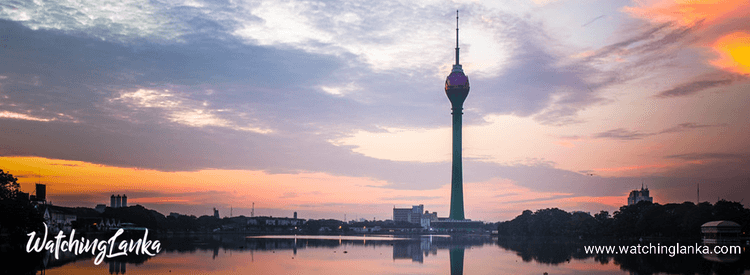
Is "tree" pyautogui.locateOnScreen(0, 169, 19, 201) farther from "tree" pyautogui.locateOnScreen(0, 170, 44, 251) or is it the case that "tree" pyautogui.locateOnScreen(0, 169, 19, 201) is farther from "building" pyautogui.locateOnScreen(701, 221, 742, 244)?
"building" pyautogui.locateOnScreen(701, 221, 742, 244)

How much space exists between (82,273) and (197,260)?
1877 cm

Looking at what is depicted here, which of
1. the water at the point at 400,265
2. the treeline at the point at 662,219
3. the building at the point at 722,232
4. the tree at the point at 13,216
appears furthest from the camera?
the treeline at the point at 662,219

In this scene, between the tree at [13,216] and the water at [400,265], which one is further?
the tree at [13,216]

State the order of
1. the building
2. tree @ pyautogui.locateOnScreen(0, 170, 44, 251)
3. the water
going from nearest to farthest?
the water, tree @ pyautogui.locateOnScreen(0, 170, 44, 251), the building

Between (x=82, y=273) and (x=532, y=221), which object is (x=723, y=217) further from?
(x=82, y=273)

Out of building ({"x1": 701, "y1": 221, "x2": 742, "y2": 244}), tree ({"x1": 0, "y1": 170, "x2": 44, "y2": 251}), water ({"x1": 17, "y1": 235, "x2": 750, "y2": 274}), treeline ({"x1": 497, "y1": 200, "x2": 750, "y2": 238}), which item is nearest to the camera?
water ({"x1": 17, "y1": 235, "x2": 750, "y2": 274})

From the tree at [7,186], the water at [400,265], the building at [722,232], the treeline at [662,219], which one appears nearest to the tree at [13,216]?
the tree at [7,186]

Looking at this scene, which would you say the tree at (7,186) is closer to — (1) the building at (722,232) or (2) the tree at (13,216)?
(2) the tree at (13,216)

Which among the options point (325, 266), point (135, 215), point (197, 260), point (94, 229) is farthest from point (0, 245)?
point (135, 215)

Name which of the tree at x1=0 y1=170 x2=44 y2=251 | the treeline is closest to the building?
the treeline

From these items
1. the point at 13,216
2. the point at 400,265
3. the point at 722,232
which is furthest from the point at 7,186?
the point at 722,232

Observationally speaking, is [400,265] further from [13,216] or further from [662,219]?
[662,219]

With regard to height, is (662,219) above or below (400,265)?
above

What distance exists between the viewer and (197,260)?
240 feet
